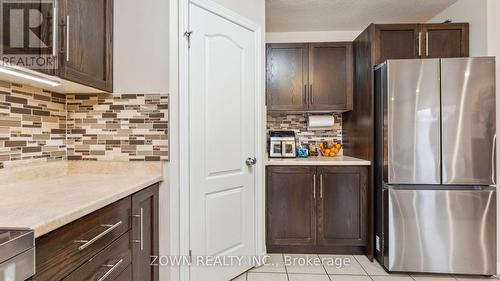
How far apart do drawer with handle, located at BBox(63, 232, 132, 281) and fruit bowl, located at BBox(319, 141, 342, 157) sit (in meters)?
2.35

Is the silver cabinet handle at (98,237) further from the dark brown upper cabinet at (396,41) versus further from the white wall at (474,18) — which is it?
the white wall at (474,18)

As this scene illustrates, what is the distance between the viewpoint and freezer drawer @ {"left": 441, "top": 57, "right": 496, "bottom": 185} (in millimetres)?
2109

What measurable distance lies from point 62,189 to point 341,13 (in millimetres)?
2728

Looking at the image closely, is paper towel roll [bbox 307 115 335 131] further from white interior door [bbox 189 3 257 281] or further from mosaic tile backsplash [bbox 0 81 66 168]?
mosaic tile backsplash [bbox 0 81 66 168]

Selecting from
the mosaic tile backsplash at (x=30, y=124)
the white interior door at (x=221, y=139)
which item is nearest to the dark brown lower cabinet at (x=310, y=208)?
the white interior door at (x=221, y=139)

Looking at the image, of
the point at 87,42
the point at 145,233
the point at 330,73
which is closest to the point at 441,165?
the point at 330,73

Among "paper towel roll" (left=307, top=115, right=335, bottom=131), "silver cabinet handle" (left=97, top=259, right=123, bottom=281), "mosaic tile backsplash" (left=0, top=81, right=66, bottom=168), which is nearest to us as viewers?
"silver cabinet handle" (left=97, top=259, right=123, bottom=281)

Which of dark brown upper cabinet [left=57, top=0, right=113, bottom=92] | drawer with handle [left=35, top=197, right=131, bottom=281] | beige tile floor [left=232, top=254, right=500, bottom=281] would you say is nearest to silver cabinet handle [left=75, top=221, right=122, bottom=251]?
drawer with handle [left=35, top=197, right=131, bottom=281]

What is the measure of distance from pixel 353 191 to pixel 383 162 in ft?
1.42

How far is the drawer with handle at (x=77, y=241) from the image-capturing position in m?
0.78

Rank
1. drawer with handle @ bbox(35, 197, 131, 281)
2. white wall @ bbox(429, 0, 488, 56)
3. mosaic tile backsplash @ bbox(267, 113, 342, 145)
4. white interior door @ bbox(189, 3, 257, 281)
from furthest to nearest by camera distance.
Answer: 1. mosaic tile backsplash @ bbox(267, 113, 342, 145)
2. white wall @ bbox(429, 0, 488, 56)
3. white interior door @ bbox(189, 3, 257, 281)
4. drawer with handle @ bbox(35, 197, 131, 281)

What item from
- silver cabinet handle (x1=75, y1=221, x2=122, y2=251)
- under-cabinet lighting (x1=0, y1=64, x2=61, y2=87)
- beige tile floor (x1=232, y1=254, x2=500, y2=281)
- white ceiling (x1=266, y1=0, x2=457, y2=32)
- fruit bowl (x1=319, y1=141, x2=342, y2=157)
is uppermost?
white ceiling (x1=266, y1=0, x2=457, y2=32)

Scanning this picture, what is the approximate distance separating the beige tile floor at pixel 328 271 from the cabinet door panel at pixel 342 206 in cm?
17

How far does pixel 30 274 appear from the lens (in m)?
0.71
